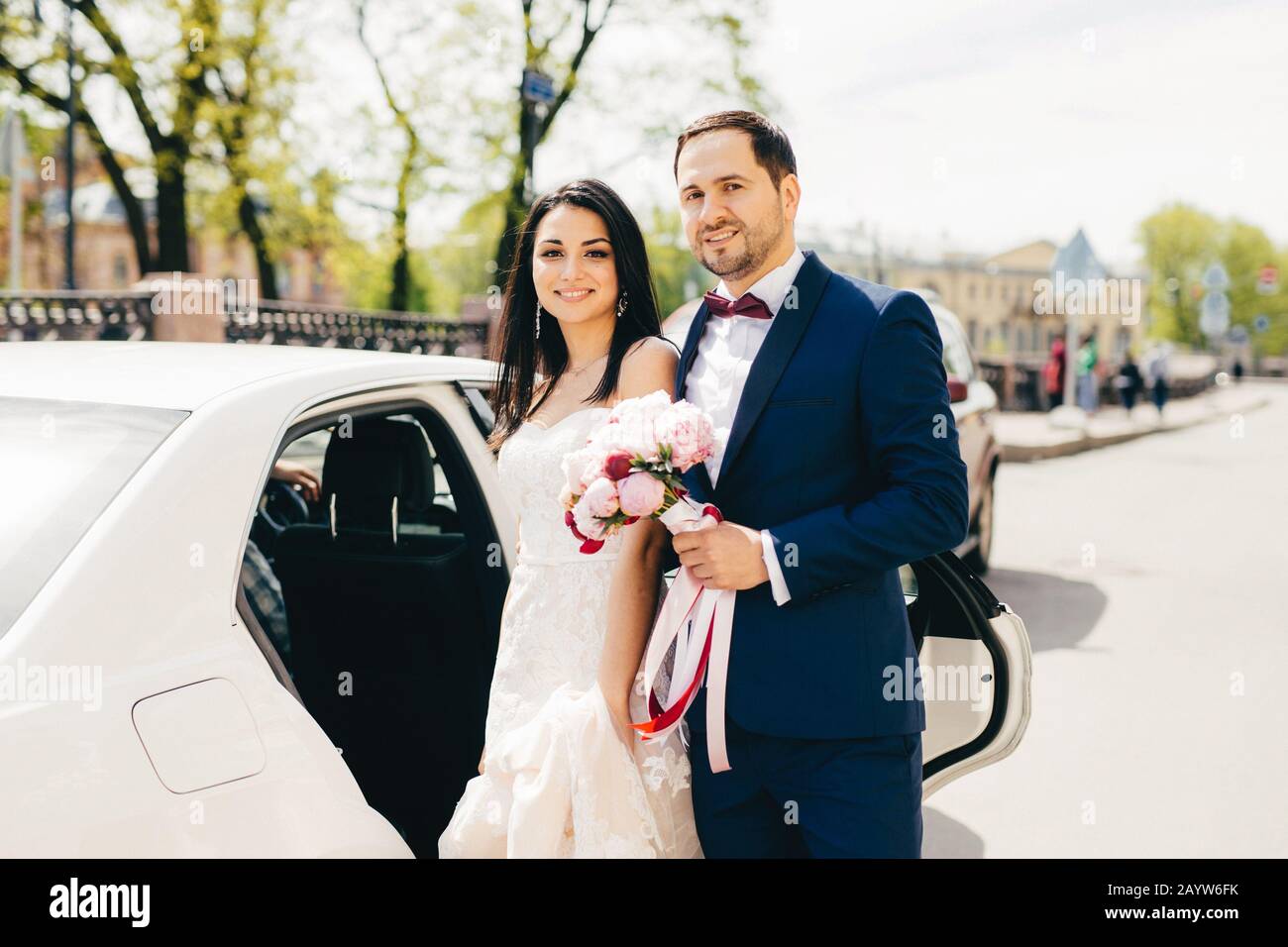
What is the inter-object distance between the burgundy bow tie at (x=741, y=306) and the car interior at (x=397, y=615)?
3.88 feet

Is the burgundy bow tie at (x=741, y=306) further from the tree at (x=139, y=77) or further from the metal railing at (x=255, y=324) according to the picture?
the tree at (x=139, y=77)

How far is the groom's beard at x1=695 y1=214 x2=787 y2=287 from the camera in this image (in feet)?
7.34

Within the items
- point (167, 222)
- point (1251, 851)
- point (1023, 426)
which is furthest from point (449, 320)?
point (1251, 851)

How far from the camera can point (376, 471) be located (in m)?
3.40

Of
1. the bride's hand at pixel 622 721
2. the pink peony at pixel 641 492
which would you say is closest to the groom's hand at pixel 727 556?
the pink peony at pixel 641 492

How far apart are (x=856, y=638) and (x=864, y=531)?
9.4 inches

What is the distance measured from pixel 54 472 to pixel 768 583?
1.29 meters

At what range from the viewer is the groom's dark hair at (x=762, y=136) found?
222 centimetres

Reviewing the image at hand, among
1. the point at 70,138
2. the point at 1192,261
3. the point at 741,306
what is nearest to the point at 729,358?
the point at 741,306

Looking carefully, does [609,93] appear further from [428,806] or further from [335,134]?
[428,806]

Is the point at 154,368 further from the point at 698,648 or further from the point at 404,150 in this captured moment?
the point at 404,150

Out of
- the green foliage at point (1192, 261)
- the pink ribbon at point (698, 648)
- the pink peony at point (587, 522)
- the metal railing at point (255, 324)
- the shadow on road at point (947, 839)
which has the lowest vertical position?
the shadow on road at point (947, 839)

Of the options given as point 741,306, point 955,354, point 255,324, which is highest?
point 255,324

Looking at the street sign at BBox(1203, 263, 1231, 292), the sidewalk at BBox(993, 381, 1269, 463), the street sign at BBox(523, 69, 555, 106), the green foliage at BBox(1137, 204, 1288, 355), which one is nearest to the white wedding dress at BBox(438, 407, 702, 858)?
the street sign at BBox(523, 69, 555, 106)
